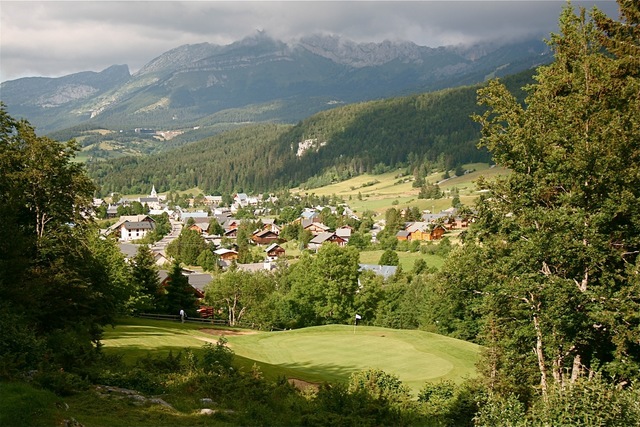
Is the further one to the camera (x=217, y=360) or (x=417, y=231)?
(x=417, y=231)

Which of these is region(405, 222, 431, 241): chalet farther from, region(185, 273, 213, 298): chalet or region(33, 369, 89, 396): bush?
region(33, 369, 89, 396): bush

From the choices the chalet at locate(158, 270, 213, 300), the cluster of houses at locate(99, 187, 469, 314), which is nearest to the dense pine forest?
the chalet at locate(158, 270, 213, 300)

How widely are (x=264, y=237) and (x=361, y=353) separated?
105m

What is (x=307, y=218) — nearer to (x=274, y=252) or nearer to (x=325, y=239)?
(x=325, y=239)

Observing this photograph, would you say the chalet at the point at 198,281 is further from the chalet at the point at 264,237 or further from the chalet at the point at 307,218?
the chalet at the point at 307,218

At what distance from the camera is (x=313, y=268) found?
58156 mm

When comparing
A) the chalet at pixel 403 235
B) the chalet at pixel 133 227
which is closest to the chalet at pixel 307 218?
the chalet at pixel 403 235

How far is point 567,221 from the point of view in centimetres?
1553

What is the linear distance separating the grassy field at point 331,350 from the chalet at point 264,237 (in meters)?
92.5

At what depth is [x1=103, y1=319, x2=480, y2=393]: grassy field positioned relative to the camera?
88.7 feet

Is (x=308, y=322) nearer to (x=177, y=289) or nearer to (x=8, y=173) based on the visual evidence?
(x=177, y=289)

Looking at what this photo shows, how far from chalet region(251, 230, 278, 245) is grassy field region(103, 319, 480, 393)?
92492mm

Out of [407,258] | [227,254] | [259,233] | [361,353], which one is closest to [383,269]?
[407,258]

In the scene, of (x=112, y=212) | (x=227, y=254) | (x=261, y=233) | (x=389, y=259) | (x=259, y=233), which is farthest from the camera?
(x=112, y=212)
